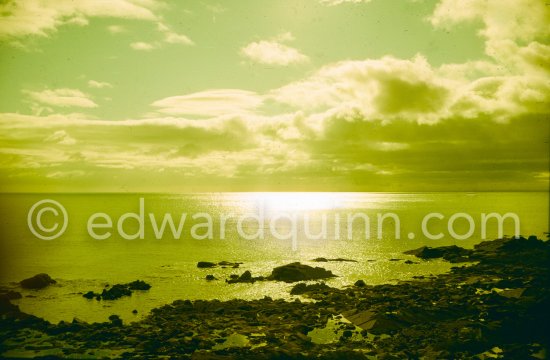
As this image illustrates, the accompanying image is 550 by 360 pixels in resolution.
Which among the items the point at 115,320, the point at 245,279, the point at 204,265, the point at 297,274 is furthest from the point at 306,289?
the point at 204,265

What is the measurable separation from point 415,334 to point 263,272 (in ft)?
97.8

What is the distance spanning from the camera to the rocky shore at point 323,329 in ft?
86.4

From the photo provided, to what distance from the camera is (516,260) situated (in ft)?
187

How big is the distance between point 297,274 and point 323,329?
20504mm

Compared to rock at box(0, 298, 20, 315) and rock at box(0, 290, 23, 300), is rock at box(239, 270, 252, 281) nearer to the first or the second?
rock at box(0, 290, 23, 300)

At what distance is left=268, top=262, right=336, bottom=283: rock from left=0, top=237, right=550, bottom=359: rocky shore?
953 cm

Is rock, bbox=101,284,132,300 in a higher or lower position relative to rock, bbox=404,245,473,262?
lower

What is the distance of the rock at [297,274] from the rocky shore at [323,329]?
31.3 ft

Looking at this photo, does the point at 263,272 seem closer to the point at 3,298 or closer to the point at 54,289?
the point at 54,289

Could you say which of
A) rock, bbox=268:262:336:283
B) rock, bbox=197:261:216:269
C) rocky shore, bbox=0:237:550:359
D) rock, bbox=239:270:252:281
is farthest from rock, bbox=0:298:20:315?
rock, bbox=197:261:216:269

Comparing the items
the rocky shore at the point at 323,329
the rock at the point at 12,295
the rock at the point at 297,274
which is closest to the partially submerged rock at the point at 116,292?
the rock at the point at 12,295

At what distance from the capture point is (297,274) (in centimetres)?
5125

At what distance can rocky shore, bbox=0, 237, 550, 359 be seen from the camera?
86.4 ft

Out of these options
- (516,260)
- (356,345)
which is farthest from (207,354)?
(516,260)
